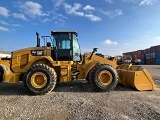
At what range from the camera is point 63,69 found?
9.02 metres

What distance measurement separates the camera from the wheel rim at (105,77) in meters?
8.70

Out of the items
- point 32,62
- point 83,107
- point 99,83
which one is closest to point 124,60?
point 99,83

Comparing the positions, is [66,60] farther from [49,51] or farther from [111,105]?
[111,105]

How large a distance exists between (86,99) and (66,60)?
273cm

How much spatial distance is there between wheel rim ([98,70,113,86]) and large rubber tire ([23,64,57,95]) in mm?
2046

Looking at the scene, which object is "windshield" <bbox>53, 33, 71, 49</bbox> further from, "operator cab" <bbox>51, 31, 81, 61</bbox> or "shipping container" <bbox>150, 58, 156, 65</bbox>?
"shipping container" <bbox>150, 58, 156, 65</bbox>

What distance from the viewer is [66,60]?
9.36 meters

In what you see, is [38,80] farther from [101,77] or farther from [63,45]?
[101,77]

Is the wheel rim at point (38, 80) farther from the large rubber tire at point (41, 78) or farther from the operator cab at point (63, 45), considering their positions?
the operator cab at point (63, 45)

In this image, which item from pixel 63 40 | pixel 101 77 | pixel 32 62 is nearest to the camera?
pixel 101 77

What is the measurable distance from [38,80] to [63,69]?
123cm

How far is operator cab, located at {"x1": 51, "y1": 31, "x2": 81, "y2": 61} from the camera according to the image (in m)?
9.31

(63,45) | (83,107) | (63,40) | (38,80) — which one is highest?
(63,40)

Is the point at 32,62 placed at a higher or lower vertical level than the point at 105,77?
higher
